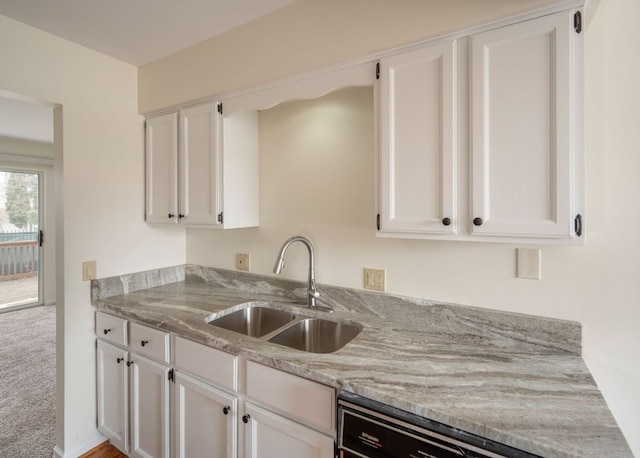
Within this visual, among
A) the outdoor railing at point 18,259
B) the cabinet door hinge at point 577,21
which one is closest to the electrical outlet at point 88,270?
the cabinet door hinge at point 577,21

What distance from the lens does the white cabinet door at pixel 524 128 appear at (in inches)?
39.8

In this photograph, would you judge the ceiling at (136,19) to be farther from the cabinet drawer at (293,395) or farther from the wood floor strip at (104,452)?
the wood floor strip at (104,452)

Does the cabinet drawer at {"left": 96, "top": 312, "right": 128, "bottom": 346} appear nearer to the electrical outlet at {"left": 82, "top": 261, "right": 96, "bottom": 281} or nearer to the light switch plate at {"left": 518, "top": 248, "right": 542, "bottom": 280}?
the electrical outlet at {"left": 82, "top": 261, "right": 96, "bottom": 281}

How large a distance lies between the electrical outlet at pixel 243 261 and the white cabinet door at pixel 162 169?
18.0 inches

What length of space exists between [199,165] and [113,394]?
4.64 feet

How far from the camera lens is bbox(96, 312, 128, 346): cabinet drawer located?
1786mm

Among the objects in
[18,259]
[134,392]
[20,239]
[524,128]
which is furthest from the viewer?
[18,259]

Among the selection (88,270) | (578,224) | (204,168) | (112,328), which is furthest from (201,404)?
(578,224)

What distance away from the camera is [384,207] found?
51.9 inches

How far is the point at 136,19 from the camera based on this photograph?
1666 millimetres

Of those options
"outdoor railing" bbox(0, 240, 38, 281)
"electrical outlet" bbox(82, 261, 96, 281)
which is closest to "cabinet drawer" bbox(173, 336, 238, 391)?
"electrical outlet" bbox(82, 261, 96, 281)

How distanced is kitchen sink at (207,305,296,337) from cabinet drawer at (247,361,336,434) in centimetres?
52

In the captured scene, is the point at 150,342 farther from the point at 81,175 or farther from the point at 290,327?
the point at 81,175

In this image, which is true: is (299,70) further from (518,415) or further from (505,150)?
(518,415)
